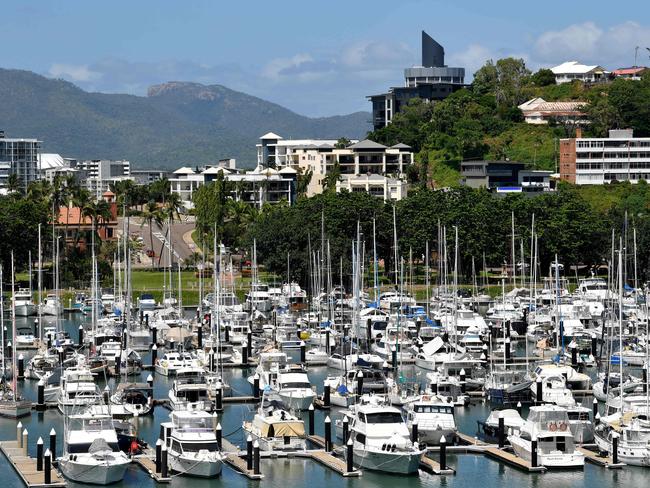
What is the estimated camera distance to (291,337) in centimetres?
9350

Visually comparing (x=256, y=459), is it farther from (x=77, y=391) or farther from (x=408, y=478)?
(x=77, y=391)

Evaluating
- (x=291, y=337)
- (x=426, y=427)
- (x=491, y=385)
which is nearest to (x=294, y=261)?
(x=291, y=337)

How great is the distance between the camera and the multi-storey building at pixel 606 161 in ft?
612

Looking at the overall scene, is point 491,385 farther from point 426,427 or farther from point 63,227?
point 63,227

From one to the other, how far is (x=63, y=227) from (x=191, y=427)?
317 feet

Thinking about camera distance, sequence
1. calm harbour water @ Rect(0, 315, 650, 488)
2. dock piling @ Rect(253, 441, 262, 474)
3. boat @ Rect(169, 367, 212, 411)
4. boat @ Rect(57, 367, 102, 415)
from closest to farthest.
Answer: calm harbour water @ Rect(0, 315, 650, 488), dock piling @ Rect(253, 441, 262, 474), boat @ Rect(57, 367, 102, 415), boat @ Rect(169, 367, 212, 411)

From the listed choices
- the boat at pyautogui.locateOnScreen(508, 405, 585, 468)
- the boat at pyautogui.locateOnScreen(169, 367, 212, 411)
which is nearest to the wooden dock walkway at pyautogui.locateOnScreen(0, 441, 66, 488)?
the boat at pyautogui.locateOnScreen(169, 367, 212, 411)

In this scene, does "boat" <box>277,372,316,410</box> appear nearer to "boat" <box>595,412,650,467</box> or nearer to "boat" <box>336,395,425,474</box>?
"boat" <box>336,395,425,474</box>

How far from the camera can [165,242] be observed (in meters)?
156

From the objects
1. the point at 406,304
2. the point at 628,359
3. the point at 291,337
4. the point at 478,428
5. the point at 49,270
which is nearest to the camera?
A: the point at 478,428

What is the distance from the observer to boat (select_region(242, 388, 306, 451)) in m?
59.1

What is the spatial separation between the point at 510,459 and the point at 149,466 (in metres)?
13.7

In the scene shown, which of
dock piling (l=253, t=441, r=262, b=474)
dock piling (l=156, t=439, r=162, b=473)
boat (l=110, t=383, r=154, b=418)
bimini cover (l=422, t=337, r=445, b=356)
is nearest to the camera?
dock piling (l=156, t=439, r=162, b=473)

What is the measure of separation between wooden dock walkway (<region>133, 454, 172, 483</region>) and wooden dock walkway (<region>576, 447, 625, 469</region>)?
16.1 metres
